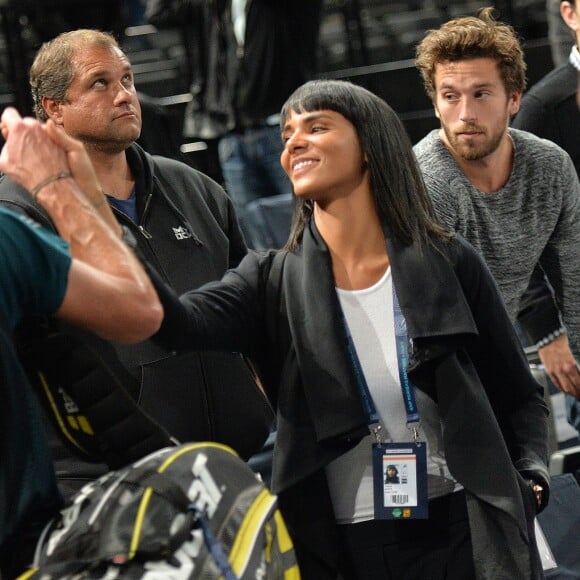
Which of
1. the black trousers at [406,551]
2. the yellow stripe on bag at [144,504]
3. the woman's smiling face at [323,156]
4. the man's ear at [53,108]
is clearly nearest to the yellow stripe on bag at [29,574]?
the yellow stripe on bag at [144,504]

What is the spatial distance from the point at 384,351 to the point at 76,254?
759mm

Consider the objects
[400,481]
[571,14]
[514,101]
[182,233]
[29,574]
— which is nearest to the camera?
[29,574]

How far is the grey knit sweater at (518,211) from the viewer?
332cm

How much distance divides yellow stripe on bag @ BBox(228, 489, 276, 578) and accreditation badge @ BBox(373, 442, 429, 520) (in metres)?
0.47

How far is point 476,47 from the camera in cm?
337

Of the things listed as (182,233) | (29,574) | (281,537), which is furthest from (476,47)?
(29,574)

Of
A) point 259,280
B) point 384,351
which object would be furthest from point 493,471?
point 259,280

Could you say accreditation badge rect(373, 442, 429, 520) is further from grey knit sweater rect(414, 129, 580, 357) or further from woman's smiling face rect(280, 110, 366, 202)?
grey knit sweater rect(414, 129, 580, 357)

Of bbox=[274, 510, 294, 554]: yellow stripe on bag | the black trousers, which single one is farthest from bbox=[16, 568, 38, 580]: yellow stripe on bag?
the black trousers

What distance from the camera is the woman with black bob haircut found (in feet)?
8.02

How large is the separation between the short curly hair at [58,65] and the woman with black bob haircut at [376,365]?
0.82 m

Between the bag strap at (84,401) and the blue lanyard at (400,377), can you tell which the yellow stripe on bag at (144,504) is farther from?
the blue lanyard at (400,377)

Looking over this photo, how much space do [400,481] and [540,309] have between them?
148 centimetres

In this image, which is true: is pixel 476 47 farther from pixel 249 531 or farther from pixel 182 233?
pixel 249 531
